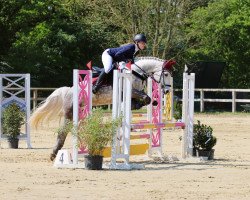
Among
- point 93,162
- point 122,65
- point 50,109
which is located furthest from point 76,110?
Result: point 50,109

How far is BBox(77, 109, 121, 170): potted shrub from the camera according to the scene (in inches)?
484

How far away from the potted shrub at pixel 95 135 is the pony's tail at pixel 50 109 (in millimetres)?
1760

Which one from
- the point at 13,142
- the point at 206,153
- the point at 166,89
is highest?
the point at 166,89

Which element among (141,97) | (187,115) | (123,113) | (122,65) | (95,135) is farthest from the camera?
(187,115)

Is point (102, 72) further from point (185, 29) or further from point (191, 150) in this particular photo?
point (185, 29)

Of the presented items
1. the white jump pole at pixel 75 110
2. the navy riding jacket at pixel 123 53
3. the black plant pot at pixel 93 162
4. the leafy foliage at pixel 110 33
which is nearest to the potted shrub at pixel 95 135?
the black plant pot at pixel 93 162

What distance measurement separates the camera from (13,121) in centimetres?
1734

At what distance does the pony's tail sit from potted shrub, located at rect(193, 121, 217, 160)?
2361 mm

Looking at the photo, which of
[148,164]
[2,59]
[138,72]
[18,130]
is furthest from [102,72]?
[2,59]

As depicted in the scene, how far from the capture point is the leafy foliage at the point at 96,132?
40.3 ft

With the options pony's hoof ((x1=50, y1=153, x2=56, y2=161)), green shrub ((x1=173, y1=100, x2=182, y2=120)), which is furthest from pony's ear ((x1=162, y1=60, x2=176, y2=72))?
green shrub ((x1=173, y1=100, x2=182, y2=120))

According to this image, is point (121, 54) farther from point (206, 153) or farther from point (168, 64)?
point (206, 153)

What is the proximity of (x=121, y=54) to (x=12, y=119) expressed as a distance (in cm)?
428

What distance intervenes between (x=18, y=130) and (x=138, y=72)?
164 inches
